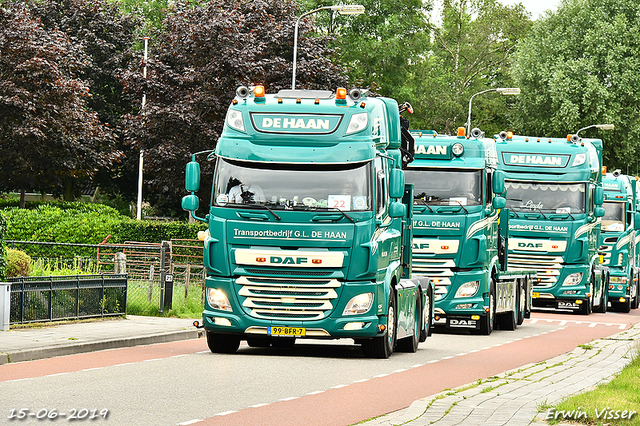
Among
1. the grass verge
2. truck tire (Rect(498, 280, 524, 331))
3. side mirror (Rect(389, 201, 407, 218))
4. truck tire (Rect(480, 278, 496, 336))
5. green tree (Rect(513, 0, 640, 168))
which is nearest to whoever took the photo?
the grass verge

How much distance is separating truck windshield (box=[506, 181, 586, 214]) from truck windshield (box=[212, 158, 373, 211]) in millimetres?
13865

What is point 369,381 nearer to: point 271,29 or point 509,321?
point 509,321

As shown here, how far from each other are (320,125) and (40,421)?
7.33 meters

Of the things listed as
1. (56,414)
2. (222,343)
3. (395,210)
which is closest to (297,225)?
(395,210)

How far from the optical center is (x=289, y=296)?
1527 centimetres

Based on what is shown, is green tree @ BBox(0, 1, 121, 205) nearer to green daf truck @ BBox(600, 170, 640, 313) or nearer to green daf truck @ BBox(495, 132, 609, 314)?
green daf truck @ BBox(495, 132, 609, 314)

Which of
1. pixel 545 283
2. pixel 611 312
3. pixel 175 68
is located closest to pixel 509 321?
pixel 545 283

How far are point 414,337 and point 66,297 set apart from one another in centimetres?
620

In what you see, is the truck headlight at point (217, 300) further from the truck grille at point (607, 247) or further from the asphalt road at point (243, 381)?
the truck grille at point (607, 247)

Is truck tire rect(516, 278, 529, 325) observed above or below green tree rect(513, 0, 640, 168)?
below

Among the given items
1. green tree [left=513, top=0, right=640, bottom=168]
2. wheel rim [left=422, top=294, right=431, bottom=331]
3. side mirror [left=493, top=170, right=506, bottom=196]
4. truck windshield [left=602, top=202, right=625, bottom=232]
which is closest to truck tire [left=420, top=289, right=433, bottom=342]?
wheel rim [left=422, top=294, right=431, bottom=331]

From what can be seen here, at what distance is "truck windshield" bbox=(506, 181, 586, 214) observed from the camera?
28.7m

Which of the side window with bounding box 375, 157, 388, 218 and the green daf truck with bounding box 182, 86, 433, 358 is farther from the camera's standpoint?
the side window with bounding box 375, 157, 388, 218

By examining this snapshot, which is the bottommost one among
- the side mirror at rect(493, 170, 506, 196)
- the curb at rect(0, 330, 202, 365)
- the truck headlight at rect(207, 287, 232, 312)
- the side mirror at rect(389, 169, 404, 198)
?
the curb at rect(0, 330, 202, 365)
